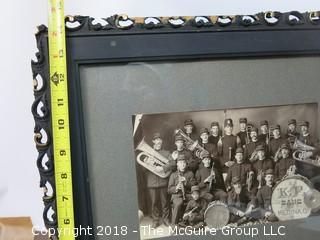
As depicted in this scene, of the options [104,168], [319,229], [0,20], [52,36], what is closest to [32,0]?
[0,20]

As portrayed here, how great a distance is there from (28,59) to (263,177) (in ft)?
1.25

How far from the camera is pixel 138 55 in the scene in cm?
50

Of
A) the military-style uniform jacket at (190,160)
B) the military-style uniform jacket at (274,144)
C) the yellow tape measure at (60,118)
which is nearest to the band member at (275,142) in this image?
the military-style uniform jacket at (274,144)

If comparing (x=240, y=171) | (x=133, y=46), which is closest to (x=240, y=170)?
(x=240, y=171)

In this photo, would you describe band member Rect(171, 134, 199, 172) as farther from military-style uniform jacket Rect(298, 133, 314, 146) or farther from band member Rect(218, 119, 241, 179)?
military-style uniform jacket Rect(298, 133, 314, 146)

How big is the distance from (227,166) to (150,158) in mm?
102

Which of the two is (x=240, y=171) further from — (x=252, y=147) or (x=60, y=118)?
(x=60, y=118)

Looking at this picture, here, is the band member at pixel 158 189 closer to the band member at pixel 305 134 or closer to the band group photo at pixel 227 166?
the band group photo at pixel 227 166

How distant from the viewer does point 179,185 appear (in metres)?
0.53

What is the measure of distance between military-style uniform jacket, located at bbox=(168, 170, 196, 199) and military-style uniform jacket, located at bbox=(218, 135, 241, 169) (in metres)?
0.04

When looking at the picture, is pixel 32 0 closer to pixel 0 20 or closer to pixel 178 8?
pixel 0 20

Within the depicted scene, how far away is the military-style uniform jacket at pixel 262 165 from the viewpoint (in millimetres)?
549

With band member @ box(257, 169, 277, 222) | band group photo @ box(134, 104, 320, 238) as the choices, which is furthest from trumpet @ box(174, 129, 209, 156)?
band member @ box(257, 169, 277, 222)

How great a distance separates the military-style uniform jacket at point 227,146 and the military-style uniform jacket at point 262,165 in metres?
0.03
